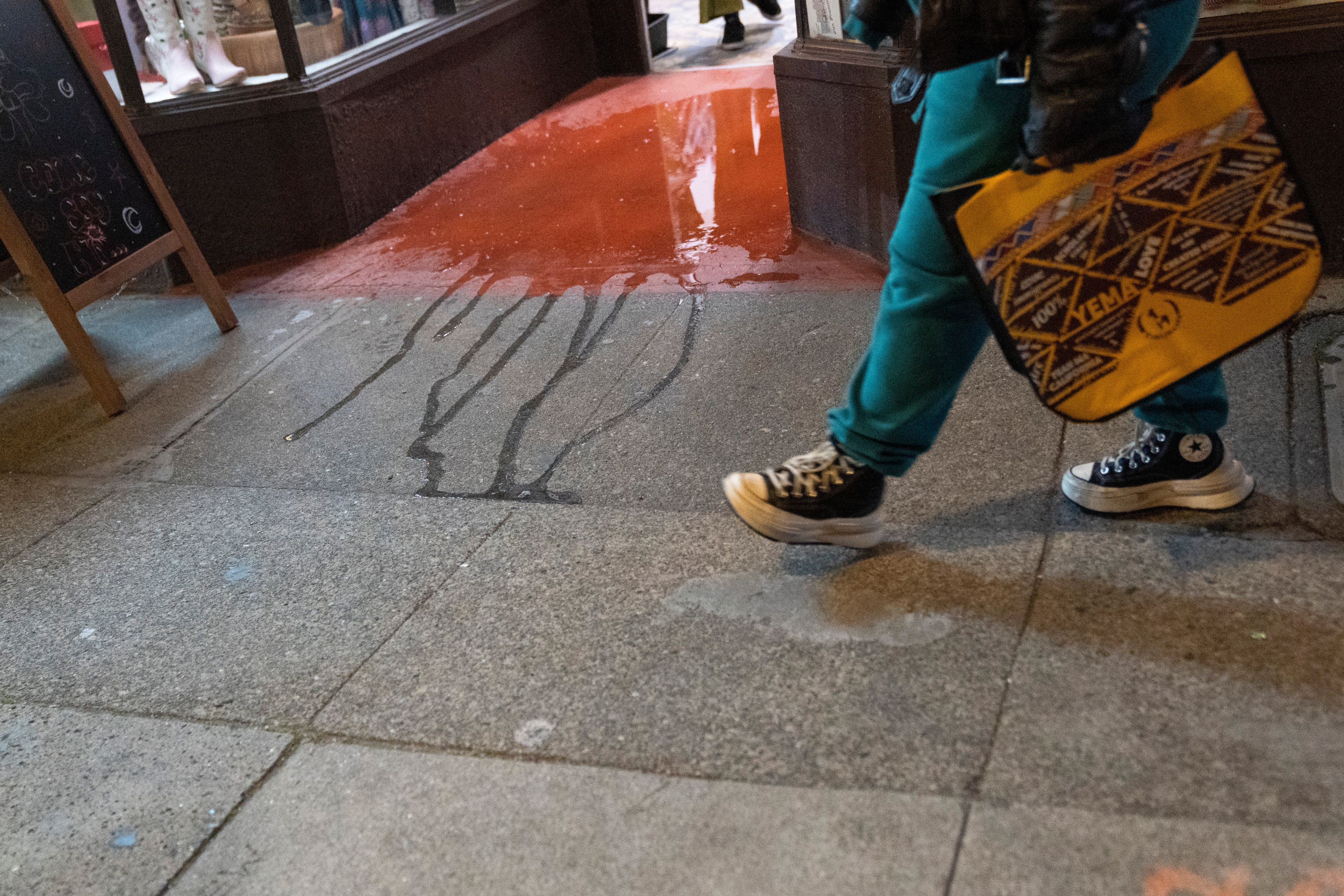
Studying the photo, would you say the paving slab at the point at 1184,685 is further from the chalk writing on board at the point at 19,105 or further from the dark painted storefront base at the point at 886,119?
the chalk writing on board at the point at 19,105

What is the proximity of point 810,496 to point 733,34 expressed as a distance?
21.4ft

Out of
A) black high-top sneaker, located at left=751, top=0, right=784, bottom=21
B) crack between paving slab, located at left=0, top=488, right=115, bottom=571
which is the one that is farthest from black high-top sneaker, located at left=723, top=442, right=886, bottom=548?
black high-top sneaker, located at left=751, top=0, right=784, bottom=21

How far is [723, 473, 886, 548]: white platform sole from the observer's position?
2.20 meters

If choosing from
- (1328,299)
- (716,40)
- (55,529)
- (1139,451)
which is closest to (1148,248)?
(1139,451)

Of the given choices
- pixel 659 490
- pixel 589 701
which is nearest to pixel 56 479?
pixel 659 490

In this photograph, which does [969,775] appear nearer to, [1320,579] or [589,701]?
[589,701]

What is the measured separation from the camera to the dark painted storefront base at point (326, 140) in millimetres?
4828

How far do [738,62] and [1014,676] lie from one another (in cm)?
619

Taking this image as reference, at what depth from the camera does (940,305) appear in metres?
1.95

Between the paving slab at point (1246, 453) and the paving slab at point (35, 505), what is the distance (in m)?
2.54

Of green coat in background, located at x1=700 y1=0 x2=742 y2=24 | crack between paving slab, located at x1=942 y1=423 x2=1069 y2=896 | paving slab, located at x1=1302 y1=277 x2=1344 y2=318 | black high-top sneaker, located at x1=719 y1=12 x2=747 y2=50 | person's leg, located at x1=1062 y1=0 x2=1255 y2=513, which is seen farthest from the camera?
black high-top sneaker, located at x1=719 y1=12 x2=747 y2=50

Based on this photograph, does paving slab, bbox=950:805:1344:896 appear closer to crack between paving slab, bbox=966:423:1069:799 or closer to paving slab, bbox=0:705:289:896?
crack between paving slab, bbox=966:423:1069:799

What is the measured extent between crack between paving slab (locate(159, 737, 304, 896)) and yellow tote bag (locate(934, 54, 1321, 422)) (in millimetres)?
1458

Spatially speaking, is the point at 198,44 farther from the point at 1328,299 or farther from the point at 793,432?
the point at 1328,299
